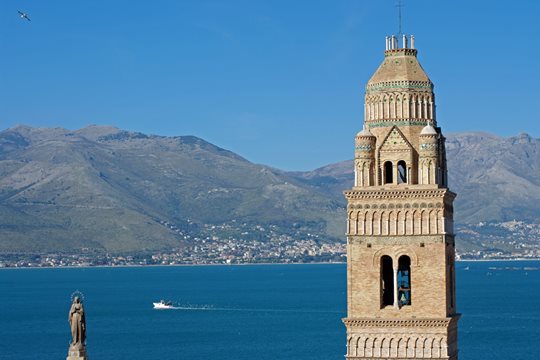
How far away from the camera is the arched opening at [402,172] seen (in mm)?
44125

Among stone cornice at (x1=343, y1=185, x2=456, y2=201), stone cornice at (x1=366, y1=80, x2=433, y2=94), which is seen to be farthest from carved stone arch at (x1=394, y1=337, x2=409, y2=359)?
stone cornice at (x1=366, y1=80, x2=433, y2=94)

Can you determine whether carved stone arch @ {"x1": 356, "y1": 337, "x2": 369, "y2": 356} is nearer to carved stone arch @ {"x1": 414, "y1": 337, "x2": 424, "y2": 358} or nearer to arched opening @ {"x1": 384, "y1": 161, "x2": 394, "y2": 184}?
carved stone arch @ {"x1": 414, "y1": 337, "x2": 424, "y2": 358}

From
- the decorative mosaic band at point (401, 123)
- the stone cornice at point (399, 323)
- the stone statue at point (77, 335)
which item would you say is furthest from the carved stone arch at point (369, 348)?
the stone statue at point (77, 335)

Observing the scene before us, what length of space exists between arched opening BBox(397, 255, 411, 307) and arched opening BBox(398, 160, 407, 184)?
2513 millimetres

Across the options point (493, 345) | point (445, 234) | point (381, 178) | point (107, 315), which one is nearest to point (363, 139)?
point (381, 178)

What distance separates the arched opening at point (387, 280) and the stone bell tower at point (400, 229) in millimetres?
33

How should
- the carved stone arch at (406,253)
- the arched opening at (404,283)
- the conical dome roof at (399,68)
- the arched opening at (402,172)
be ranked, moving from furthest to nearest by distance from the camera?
the conical dome roof at (399,68) < the arched opening at (402,172) < the arched opening at (404,283) < the carved stone arch at (406,253)

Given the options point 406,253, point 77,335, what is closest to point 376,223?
point 406,253

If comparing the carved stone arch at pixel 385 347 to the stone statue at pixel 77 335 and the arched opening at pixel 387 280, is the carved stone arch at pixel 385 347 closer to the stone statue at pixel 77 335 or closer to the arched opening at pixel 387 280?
the arched opening at pixel 387 280

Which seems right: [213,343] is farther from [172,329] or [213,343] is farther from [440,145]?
[440,145]

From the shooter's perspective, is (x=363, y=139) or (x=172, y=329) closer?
(x=363, y=139)

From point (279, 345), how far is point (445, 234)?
10433 centimetres

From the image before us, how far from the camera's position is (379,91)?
44.3 metres

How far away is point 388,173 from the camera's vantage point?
4438 centimetres
